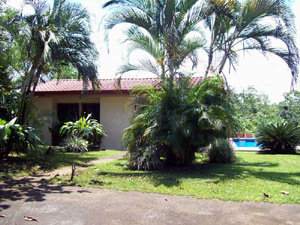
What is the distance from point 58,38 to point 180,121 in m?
4.71

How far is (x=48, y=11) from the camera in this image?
9695 millimetres

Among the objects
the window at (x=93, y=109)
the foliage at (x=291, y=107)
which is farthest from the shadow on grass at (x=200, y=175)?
the foliage at (x=291, y=107)

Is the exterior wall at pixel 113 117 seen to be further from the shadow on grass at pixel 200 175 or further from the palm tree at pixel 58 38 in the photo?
the shadow on grass at pixel 200 175

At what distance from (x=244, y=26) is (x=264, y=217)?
22.6 feet

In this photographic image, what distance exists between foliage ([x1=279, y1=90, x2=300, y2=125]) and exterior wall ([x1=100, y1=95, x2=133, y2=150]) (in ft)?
82.3

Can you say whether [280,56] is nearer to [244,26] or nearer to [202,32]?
[244,26]

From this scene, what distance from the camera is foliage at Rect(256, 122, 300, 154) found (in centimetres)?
1368

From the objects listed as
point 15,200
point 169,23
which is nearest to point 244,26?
point 169,23

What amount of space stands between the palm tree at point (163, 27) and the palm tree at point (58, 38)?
3.68 feet

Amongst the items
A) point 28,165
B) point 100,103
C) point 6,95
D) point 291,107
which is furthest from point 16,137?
point 291,107

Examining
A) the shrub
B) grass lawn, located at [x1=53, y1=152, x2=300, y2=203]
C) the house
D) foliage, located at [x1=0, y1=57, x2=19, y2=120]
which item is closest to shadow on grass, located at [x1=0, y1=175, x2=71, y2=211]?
grass lawn, located at [x1=53, y1=152, x2=300, y2=203]

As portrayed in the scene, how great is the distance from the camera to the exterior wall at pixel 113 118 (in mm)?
14555

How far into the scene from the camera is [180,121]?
24.5 feet

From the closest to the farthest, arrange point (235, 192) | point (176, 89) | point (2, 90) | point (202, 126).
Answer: point (235, 192)
point (2, 90)
point (202, 126)
point (176, 89)
